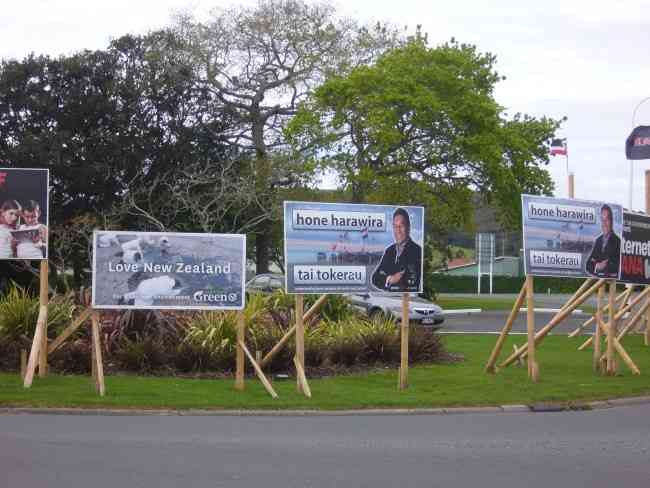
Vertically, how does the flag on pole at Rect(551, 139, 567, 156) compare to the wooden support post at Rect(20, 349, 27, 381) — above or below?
above

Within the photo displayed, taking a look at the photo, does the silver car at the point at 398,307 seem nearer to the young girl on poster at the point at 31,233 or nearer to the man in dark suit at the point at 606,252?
the man in dark suit at the point at 606,252

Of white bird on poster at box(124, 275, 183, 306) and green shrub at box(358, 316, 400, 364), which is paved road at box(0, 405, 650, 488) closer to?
white bird on poster at box(124, 275, 183, 306)

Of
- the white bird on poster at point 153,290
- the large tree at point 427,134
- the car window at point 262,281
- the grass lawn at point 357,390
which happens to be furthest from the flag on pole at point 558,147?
the white bird on poster at point 153,290

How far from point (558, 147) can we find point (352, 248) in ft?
85.4

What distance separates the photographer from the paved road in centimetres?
830

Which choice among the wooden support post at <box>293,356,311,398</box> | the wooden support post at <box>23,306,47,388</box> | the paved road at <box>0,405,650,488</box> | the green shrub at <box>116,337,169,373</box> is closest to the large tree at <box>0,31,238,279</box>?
the green shrub at <box>116,337,169,373</box>

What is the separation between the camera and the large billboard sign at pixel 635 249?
60.7ft

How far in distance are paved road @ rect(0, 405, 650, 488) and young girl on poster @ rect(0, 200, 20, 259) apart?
152 inches

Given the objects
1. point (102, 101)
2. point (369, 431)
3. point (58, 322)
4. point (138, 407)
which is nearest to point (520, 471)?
point (369, 431)

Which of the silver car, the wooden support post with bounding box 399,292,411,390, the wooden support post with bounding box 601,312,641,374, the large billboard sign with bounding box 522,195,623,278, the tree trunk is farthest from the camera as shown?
the tree trunk

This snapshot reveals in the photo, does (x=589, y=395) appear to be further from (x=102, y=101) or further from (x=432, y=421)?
(x=102, y=101)

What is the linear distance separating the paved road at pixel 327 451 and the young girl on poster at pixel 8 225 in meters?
3.86

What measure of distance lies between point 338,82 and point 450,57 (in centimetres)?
471

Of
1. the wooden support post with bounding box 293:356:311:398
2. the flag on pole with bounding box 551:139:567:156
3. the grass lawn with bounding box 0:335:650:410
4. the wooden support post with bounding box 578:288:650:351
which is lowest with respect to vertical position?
the grass lawn with bounding box 0:335:650:410
